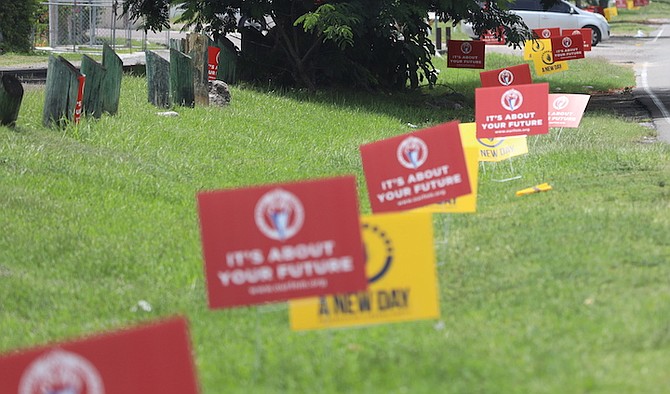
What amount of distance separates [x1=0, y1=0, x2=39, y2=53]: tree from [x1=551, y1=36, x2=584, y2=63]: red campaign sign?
13592mm

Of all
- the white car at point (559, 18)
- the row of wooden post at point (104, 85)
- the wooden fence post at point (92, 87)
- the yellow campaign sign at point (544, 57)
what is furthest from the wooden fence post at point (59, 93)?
the white car at point (559, 18)

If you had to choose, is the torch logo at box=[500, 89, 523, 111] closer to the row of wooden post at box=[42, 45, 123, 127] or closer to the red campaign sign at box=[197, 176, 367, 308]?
the row of wooden post at box=[42, 45, 123, 127]

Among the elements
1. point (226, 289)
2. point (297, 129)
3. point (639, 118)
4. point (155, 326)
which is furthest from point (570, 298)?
point (639, 118)

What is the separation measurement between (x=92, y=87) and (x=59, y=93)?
3.09ft

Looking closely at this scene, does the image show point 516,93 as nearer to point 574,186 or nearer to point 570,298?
point 574,186

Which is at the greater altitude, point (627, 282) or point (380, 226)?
point (380, 226)

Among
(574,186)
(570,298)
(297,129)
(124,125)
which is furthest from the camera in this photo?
(297,129)

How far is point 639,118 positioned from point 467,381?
15.7 meters

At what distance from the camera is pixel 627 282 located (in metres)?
7.44

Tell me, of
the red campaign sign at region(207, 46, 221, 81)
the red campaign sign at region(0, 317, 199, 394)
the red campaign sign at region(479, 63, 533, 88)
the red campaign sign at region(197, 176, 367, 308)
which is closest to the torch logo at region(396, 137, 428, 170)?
the red campaign sign at region(197, 176, 367, 308)

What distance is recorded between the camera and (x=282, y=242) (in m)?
5.70

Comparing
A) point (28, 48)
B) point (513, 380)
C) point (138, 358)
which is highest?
point (28, 48)

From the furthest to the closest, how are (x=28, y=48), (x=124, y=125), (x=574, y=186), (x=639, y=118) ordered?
(x=28, y=48)
(x=639, y=118)
(x=124, y=125)
(x=574, y=186)

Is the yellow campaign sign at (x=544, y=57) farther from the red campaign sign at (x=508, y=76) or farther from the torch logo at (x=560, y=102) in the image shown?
the torch logo at (x=560, y=102)
